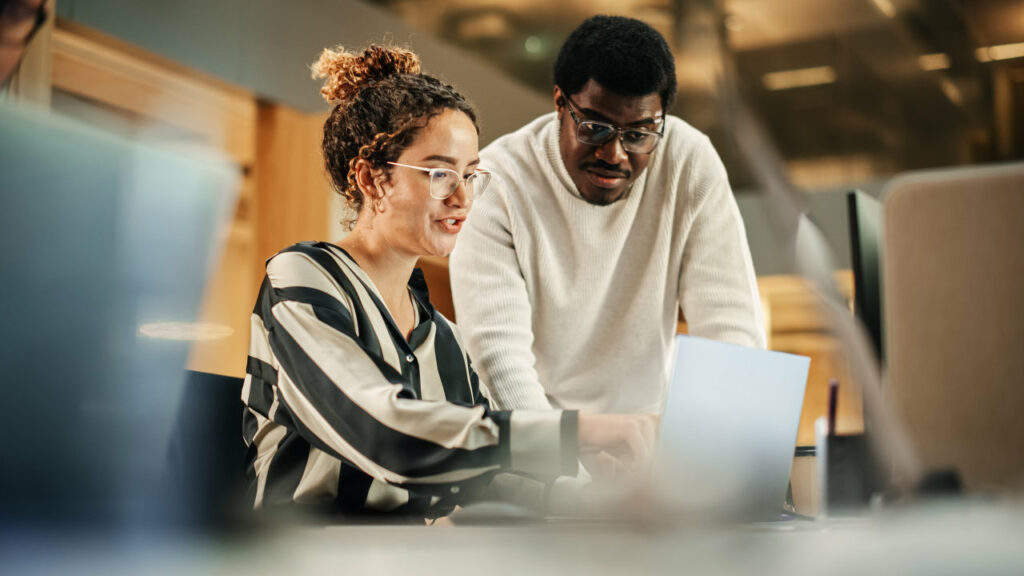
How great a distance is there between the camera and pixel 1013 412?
2.19 feet

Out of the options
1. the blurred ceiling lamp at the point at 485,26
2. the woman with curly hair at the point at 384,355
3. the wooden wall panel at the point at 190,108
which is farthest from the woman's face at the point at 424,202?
the blurred ceiling lamp at the point at 485,26

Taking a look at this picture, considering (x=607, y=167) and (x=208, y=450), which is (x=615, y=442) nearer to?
(x=208, y=450)

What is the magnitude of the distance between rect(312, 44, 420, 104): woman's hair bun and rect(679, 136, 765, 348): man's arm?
536mm

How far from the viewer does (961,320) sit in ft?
2.25

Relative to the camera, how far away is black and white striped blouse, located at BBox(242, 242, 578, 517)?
828 mm

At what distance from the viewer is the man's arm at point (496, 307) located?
1.39 meters

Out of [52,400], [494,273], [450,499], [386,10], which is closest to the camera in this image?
[52,400]

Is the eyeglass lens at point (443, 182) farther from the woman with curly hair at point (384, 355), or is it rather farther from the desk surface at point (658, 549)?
the desk surface at point (658, 549)

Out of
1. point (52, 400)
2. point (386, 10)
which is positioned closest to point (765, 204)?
point (52, 400)

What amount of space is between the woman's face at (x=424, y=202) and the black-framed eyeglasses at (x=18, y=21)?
1.37ft

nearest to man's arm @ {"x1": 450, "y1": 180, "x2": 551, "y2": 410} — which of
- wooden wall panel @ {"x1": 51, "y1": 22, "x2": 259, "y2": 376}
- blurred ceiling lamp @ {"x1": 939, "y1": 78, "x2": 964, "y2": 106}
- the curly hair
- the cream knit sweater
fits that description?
the cream knit sweater

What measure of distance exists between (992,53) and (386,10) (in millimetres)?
3015

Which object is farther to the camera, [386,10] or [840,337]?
[386,10]

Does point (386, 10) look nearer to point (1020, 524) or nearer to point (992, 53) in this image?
point (992, 53)
